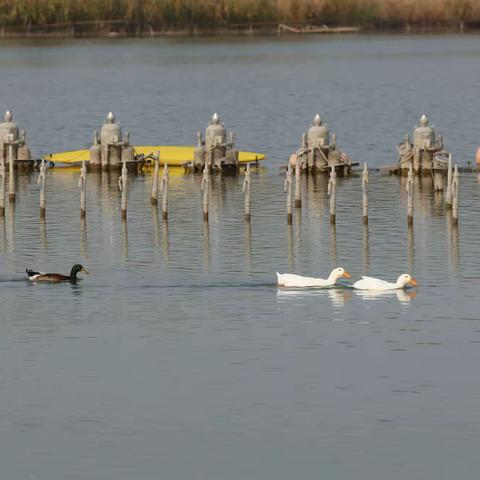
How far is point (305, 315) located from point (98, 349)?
7.42 m

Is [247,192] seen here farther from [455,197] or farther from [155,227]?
[455,197]

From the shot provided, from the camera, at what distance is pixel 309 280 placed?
65250 millimetres

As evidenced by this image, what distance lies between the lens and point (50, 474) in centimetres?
4506

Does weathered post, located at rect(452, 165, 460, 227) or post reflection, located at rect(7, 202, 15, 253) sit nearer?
post reflection, located at rect(7, 202, 15, 253)

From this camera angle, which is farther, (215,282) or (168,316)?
(215,282)

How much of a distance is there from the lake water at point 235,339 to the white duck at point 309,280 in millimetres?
371

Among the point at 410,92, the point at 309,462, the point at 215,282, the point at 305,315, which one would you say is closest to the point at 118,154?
the point at 215,282

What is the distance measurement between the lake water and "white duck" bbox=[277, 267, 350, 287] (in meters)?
0.37

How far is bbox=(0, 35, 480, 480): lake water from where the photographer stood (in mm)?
46719

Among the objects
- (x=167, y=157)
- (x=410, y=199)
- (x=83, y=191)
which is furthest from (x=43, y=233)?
(x=167, y=157)

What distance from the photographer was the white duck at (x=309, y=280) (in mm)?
65125

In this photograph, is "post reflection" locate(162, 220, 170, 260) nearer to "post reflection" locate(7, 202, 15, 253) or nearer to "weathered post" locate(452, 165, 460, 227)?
"post reflection" locate(7, 202, 15, 253)

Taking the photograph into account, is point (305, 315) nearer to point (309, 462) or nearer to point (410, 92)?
point (309, 462)

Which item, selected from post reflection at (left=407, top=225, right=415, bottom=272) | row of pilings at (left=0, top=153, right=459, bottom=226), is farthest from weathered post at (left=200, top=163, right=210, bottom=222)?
post reflection at (left=407, top=225, right=415, bottom=272)
